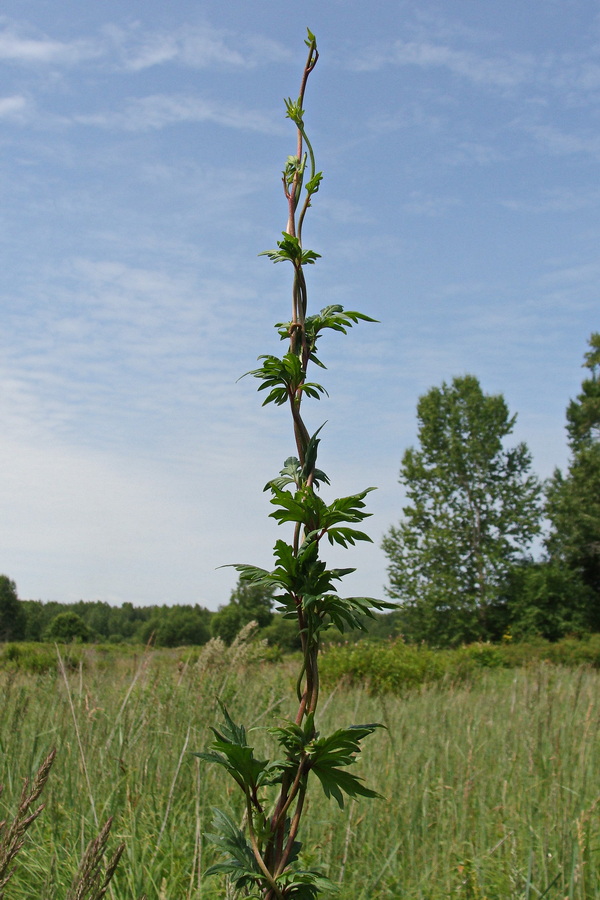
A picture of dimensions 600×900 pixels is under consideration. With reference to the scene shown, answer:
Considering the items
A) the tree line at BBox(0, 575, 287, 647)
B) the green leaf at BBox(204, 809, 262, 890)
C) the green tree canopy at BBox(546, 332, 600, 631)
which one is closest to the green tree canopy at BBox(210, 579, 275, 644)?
the tree line at BBox(0, 575, 287, 647)

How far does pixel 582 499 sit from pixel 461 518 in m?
4.43

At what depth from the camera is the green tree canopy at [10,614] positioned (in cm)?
3525

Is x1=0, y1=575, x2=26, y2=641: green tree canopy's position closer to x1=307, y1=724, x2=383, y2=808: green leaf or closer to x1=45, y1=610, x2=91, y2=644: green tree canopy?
x1=45, y1=610, x2=91, y2=644: green tree canopy

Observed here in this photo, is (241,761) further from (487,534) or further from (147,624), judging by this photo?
(147,624)

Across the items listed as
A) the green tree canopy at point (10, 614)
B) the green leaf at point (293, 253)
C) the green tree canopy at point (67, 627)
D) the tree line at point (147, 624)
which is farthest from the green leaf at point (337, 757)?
the green tree canopy at point (10, 614)

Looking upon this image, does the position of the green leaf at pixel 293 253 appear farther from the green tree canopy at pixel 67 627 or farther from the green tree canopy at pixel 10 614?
the green tree canopy at pixel 10 614

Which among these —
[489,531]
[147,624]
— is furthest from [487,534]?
[147,624]

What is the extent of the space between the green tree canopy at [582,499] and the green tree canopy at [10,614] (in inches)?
1079

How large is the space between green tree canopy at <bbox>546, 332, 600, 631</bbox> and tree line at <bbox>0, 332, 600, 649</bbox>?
0.15 feet

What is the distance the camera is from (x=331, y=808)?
2.84m

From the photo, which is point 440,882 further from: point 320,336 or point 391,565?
point 391,565

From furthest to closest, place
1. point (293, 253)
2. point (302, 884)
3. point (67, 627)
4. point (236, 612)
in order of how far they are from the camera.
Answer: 1. point (236, 612)
2. point (67, 627)
3. point (293, 253)
4. point (302, 884)

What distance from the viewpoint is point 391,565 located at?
25.4 meters

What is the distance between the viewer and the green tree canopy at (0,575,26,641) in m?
35.2
